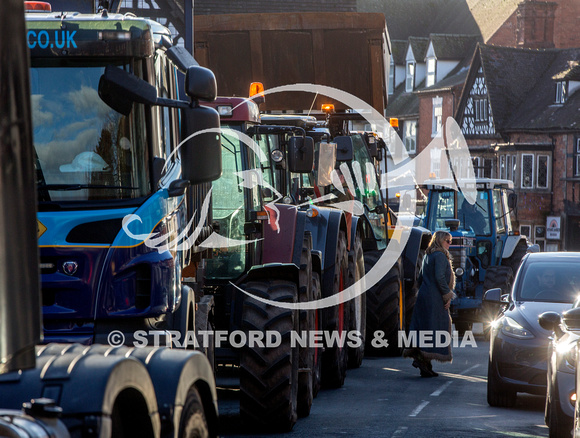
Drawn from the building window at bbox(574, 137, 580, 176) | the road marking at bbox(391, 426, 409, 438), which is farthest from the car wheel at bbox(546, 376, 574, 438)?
the building window at bbox(574, 137, 580, 176)

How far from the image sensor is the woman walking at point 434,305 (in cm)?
1305

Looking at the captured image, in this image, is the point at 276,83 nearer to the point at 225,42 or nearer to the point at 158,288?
the point at 225,42

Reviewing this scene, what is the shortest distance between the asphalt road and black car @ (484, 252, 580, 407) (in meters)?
0.28

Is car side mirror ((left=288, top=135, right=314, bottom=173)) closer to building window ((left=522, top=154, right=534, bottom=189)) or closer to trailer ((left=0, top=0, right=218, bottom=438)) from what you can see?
trailer ((left=0, top=0, right=218, bottom=438))

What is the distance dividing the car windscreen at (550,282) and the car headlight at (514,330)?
22.6 inches

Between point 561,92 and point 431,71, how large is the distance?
1458 cm

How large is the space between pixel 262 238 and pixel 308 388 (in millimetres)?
1418

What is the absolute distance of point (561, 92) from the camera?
49938mm

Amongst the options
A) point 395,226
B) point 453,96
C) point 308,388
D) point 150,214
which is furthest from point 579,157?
point 150,214

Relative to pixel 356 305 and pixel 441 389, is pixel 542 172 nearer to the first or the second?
pixel 356 305

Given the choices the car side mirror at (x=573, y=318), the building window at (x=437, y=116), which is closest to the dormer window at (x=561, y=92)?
the building window at (x=437, y=116)

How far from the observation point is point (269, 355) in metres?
8.66

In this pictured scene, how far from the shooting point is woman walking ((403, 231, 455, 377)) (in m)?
13.1

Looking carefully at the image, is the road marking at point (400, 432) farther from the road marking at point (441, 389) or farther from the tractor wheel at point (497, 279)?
the tractor wheel at point (497, 279)
